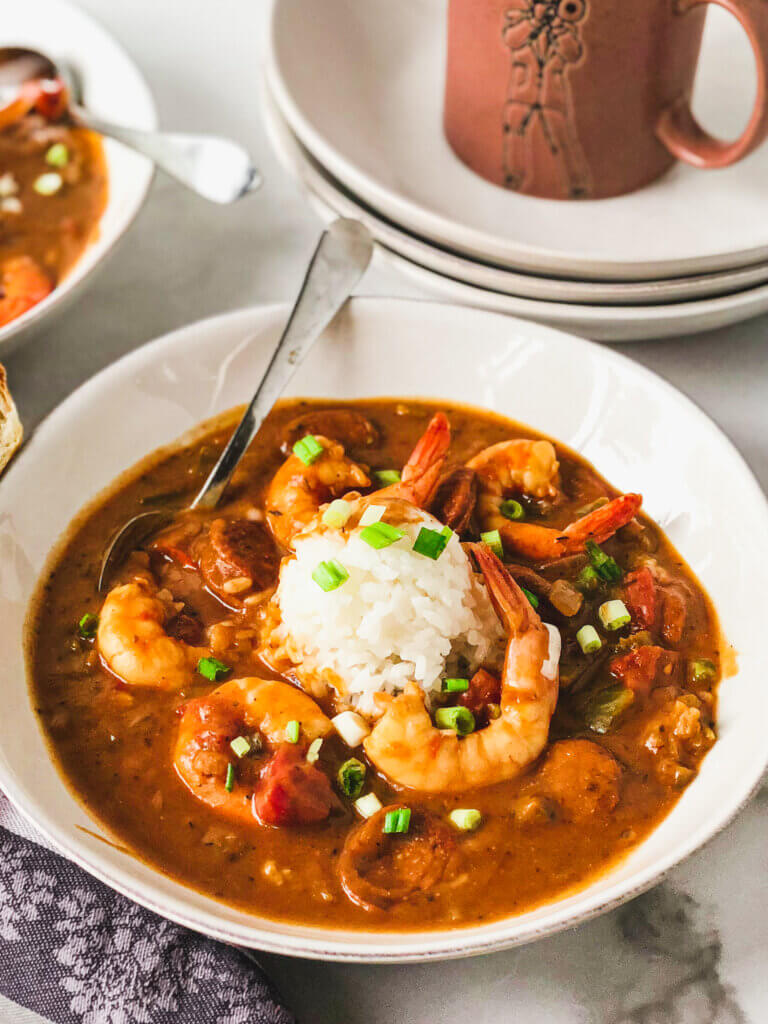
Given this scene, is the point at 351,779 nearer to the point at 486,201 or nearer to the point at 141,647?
the point at 141,647

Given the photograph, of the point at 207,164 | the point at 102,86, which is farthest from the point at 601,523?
the point at 102,86

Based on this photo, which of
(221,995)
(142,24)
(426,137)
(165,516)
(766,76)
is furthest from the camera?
(142,24)

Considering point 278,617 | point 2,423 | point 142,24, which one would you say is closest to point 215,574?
point 278,617

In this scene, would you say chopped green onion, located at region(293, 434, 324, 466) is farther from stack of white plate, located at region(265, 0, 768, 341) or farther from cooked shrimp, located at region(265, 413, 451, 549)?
stack of white plate, located at region(265, 0, 768, 341)

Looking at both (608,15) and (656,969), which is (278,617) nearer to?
(656,969)

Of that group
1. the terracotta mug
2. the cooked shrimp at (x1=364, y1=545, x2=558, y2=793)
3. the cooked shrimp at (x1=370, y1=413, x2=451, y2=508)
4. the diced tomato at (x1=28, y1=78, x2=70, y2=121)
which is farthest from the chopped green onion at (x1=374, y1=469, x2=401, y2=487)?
the diced tomato at (x1=28, y1=78, x2=70, y2=121)
